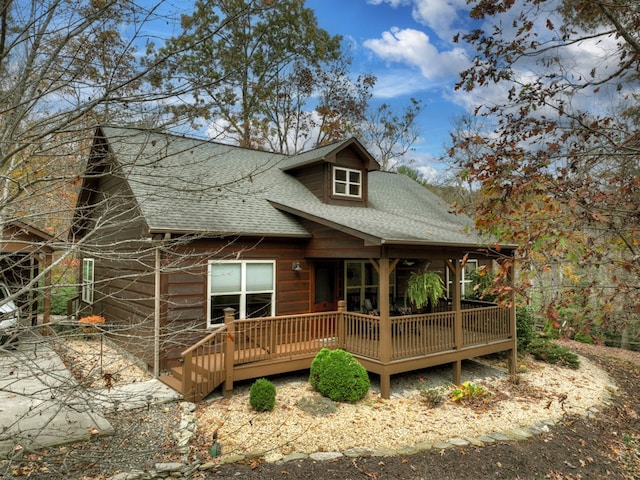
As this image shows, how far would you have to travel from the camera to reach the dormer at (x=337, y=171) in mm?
12703

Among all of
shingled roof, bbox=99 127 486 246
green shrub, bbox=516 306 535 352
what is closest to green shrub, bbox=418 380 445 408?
shingled roof, bbox=99 127 486 246

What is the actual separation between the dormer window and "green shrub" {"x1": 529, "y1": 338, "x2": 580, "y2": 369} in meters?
7.20

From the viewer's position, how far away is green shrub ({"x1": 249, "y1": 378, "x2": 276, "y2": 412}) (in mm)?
6812

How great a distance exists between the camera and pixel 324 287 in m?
11.4

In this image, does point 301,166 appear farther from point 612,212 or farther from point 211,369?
point 612,212

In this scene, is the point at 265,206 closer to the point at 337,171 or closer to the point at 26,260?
the point at 337,171

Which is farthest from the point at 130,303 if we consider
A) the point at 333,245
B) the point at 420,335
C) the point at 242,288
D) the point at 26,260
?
the point at 420,335

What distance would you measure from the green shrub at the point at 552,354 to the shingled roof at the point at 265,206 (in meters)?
4.08

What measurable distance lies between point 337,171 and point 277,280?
466 centimetres

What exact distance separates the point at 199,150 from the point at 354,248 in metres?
6.59

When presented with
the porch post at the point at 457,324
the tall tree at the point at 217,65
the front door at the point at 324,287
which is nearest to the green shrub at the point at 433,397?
the porch post at the point at 457,324

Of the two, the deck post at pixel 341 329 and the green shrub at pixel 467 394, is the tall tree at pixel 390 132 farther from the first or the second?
the green shrub at pixel 467 394

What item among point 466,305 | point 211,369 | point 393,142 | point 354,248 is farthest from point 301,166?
point 393,142

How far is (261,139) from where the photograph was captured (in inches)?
941
